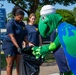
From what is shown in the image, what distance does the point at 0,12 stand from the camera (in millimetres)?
7965

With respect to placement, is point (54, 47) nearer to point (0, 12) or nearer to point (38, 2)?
point (0, 12)

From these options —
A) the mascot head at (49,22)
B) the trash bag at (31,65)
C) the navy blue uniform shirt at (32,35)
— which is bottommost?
the trash bag at (31,65)

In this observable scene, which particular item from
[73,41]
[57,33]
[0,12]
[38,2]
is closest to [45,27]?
[57,33]

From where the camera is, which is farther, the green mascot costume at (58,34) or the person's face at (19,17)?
the person's face at (19,17)

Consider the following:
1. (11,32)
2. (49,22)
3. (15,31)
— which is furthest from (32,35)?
(49,22)

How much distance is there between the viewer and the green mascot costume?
355cm

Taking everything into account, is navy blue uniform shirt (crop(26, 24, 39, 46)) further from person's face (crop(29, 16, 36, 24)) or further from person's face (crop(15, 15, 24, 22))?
person's face (crop(15, 15, 24, 22))

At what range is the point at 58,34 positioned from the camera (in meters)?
3.64

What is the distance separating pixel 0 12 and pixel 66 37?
15.2 feet

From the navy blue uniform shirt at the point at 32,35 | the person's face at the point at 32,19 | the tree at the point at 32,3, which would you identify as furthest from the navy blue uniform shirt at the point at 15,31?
the tree at the point at 32,3

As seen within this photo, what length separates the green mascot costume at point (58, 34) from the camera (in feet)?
11.6

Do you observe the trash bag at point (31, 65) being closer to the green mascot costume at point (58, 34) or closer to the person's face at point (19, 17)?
the person's face at point (19, 17)

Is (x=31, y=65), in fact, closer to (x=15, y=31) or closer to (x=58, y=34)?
(x=15, y=31)

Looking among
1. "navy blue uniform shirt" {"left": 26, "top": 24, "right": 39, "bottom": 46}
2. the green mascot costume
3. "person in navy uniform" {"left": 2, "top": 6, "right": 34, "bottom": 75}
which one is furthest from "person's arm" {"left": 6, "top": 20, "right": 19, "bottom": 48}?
the green mascot costume
